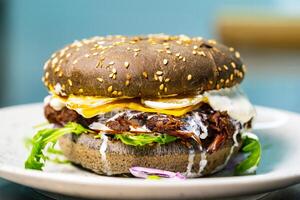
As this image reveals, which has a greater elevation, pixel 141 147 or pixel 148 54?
pixel 148 54

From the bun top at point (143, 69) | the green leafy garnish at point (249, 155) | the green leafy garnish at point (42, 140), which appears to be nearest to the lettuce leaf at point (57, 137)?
the green leafy garnish at point (42, 140)

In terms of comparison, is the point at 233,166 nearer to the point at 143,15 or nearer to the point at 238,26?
the point at 238,26

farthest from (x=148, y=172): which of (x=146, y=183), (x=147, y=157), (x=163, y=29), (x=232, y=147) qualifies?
(x=163, y=29)

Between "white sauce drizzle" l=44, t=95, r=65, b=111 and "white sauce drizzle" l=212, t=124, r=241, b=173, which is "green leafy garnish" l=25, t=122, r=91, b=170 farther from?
"white sauce drizzle" l=212, t=124, r=241, b=173

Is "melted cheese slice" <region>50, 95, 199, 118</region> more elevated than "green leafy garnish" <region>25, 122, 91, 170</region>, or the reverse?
"melted cheese slice" <region>50, 95, 199, 118</region>

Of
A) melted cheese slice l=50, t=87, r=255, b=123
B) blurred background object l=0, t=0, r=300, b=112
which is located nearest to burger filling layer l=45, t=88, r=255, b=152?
melted cheese slice l=50, t=87, r=255, b=123

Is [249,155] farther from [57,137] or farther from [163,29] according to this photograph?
[163,29]

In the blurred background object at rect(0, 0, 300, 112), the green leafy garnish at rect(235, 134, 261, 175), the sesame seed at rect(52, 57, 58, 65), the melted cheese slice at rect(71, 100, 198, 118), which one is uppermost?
the sesame seed at rect(52, 57, 58, 65)

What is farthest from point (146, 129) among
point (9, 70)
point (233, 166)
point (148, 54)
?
point (9, 70)
